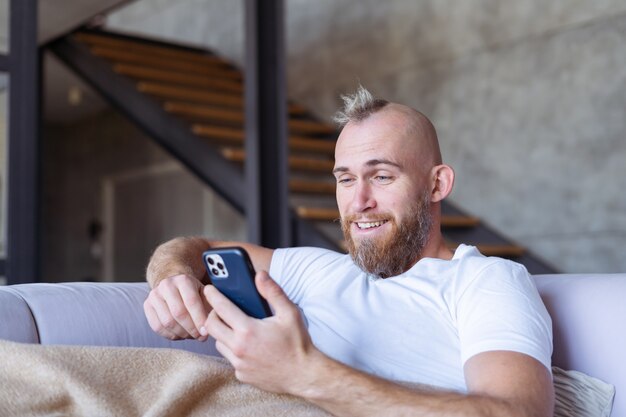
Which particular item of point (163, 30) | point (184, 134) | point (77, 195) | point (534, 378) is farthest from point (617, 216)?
point (77, 195)

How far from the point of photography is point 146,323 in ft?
6.32

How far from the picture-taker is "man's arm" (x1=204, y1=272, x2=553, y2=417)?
48.8 inches

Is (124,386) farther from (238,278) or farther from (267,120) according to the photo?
(267,120)

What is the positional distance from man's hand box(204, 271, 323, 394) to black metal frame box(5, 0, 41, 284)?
259cm

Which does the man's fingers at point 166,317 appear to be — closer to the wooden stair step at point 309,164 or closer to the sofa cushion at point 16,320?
the sofa cushion at point 16,320

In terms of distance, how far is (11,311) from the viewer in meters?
1.72

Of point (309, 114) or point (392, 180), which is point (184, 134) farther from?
point (392, 180)

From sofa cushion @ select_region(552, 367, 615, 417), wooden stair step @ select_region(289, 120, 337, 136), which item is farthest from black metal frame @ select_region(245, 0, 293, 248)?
sofa cushion @ select_region(552, 367, 615, 417)

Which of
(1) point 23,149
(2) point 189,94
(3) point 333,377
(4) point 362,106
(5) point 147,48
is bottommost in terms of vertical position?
(3) point 333,377

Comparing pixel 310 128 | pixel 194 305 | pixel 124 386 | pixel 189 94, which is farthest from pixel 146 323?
pixel 310 128

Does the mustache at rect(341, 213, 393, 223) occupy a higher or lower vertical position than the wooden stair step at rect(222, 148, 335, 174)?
lower

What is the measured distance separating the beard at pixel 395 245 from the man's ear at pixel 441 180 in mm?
60

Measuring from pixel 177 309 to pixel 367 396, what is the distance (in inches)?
18.8

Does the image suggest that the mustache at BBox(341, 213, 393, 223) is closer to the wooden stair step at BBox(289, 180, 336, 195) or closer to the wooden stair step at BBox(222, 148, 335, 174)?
the wooden stair step at BBox(289, 180, 336, 195)
